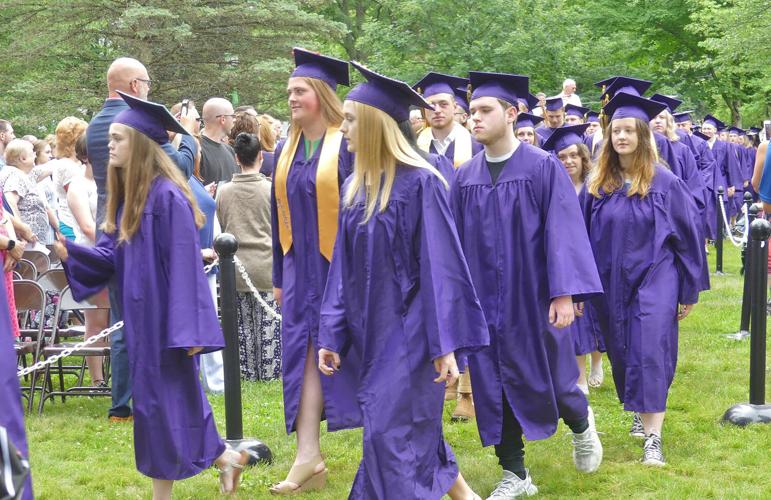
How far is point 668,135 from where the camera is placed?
11.2 metres

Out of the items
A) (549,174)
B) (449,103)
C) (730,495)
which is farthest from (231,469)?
(449,103)

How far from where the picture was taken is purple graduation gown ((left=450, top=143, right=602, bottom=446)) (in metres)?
5.72

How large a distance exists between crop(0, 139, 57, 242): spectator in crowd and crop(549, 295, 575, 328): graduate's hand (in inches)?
229

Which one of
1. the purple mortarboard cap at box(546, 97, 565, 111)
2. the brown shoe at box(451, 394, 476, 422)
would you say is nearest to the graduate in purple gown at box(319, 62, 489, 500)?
the brown shoe at box(451, 394, 476, 422)

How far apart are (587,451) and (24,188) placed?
5960 millimetres

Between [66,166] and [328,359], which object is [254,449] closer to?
[328,359]

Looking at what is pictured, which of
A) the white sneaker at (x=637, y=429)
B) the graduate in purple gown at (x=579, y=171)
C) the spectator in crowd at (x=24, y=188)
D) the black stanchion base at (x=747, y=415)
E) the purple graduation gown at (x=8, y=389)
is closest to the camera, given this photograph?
the purple graduation gown at (x=8, y=389)

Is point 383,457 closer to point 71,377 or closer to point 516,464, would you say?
point 516,464

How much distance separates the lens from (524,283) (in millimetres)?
5785

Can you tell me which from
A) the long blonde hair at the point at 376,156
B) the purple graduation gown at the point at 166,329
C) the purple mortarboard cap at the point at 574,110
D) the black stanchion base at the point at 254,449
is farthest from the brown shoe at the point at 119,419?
the purple mortarboard cap at the point at 574,110

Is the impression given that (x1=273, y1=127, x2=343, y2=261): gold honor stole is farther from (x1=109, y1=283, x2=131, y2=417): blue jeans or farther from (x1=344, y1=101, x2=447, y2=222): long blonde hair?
(x1=109, y1=283, x2=131, y2=417): blue jeans

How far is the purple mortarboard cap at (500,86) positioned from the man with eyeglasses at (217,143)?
3.58 meters

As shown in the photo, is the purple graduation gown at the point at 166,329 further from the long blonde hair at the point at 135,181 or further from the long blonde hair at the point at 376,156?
the long blonde hair at the point at 376,156

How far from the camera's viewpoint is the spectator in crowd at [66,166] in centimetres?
956
